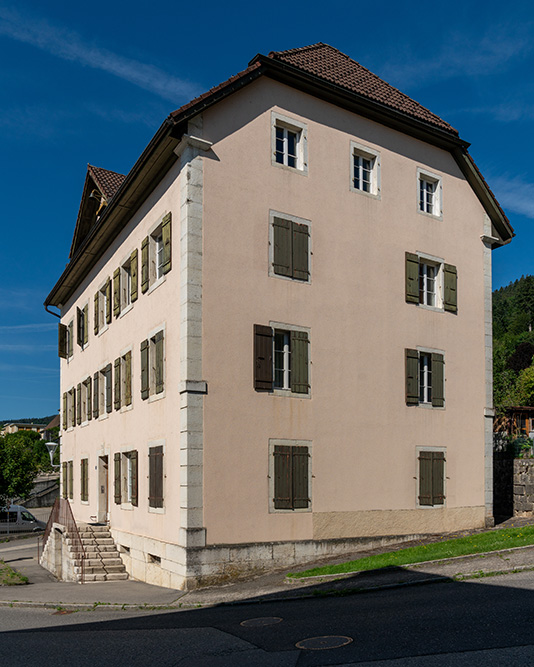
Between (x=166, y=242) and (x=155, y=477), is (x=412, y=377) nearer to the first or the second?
(x=155, y=477)

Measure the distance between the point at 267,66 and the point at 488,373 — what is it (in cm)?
1092

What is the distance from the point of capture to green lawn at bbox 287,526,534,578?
14391 millimetres

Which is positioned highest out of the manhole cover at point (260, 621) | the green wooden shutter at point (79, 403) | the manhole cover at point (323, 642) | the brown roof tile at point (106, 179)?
the brown roof tile at point (106, 179)

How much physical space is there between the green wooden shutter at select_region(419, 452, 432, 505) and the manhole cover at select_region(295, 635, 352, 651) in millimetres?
11284

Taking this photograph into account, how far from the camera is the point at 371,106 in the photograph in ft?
64.1

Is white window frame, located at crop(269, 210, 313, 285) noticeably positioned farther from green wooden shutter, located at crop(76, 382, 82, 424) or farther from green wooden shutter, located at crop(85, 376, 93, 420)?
green wooden shutter, located at crop(76, 382, 82, 424)

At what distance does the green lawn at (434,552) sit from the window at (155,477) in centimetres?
392

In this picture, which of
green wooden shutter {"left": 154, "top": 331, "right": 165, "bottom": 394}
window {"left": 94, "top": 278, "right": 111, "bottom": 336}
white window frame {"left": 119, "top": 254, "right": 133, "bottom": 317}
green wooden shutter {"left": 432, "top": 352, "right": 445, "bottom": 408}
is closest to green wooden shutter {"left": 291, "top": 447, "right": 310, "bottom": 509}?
green wooden shutter {"left": 154, "top": 331, "right": 165, "bottom": 394}

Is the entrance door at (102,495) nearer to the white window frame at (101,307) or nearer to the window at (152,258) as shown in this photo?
the white window frame at (101,307)

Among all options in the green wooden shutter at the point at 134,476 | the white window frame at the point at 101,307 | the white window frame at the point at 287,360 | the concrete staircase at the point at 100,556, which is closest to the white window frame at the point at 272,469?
the white window frame at the point at 287,360

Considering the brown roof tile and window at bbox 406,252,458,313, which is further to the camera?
the brown roof tile

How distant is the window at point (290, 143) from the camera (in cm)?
1809

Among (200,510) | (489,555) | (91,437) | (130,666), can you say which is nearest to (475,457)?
(489,555)

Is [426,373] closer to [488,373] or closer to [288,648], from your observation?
[488,373]
